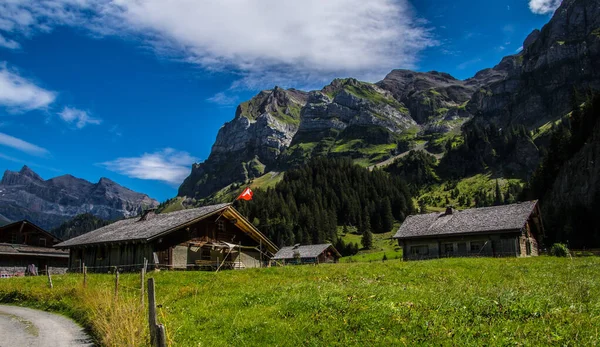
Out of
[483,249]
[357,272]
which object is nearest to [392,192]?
[483,249]

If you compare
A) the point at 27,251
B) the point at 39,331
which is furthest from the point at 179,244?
the point at 27,251

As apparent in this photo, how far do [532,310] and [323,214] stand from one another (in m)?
141

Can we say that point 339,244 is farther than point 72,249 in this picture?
Yes

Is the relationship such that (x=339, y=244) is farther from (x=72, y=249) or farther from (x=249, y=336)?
(x=249, y=336)

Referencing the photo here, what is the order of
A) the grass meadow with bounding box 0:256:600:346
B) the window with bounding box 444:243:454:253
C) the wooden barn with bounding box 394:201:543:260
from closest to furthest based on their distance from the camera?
the grass meadow with bounding box 0:256:600:346
the wooden barn with bounding box 394:201:543:260
the window with bounding box 444:243:454:253

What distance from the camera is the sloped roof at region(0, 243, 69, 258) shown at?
199 feet

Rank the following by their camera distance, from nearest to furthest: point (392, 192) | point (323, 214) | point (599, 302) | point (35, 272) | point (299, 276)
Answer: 1. point (599, 302)
2. point (299, 276)
3. point (35, 272)
4. point (323, 214)
5. point (392, 192)

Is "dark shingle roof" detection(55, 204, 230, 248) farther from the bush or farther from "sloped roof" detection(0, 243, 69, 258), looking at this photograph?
the bush

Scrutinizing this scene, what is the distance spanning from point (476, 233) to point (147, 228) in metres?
37.8

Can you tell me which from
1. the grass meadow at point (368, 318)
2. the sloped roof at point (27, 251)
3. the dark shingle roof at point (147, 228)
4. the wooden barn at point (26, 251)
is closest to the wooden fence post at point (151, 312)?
the grass meadow at point (368, 318)

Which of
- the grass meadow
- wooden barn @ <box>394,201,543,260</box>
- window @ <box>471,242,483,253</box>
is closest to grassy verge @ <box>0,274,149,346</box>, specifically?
the grass meadow

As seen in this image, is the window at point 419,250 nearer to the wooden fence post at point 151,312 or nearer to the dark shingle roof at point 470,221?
the dark shingle roof at point 470,221

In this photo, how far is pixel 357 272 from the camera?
2742 cm

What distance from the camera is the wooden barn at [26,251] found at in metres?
60.0
